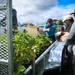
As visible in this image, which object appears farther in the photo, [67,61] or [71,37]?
[67,61]

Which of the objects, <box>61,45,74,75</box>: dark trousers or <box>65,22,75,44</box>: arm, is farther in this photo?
<box>61,45,74,75</box>: dark trousers

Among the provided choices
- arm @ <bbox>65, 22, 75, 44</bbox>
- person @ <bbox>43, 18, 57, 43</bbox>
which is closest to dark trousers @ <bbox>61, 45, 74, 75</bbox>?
arm @ <bbox>65, 22, 75, 44</bbox>

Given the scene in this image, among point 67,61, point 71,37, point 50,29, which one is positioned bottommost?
point 67,61

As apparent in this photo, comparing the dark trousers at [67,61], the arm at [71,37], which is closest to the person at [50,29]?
the dark trousers at [67,61]

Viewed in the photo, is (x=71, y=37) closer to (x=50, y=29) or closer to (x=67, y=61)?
(x=67, y=61)

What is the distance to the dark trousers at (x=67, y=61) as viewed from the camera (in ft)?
7.97

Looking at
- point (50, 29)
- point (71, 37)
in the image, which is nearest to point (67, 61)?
point (71, 37)

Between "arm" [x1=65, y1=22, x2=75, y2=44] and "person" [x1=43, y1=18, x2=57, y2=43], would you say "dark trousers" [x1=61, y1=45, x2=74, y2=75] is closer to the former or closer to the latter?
"arm" [x1=65, y1=22, x2=75, y2=44]

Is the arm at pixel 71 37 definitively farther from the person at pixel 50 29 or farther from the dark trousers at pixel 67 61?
the person at pixel 50 29

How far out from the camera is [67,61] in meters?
2.53

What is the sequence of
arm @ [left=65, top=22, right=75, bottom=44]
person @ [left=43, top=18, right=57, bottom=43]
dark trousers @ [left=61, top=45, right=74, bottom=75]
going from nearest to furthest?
arm @ [left=65, top=22, right=75, bottom=44]
dark trousers @ [left=61, top=45, right=74, bottom=75]
person @ [left=43, top=18, right=57, bottom=43]

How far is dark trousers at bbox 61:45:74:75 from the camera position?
2428mm

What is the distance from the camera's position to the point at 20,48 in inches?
102

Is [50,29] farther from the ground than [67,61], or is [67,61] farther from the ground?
[50,29]
